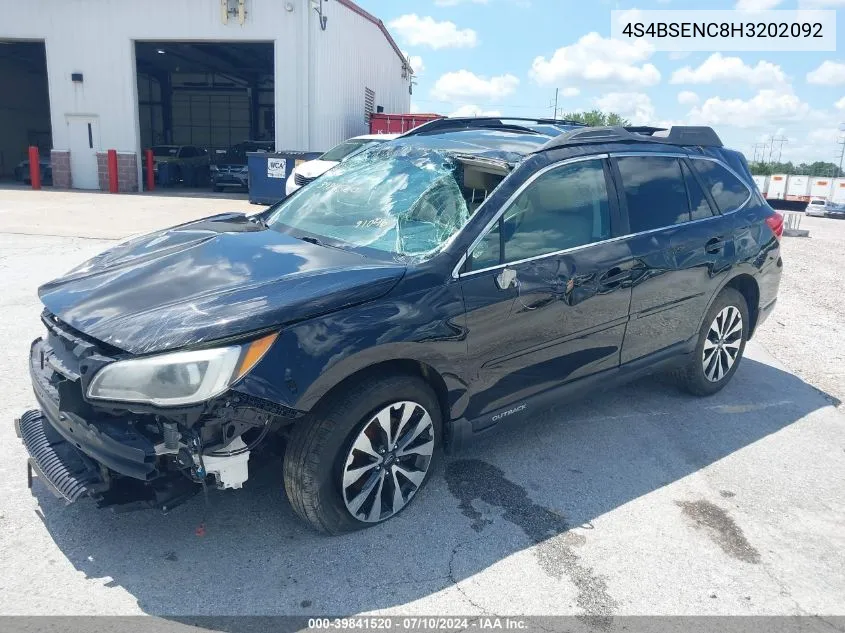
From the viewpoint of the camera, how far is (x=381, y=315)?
9.52 ft

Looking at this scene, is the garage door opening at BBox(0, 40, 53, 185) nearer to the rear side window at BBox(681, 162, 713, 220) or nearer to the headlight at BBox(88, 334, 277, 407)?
the rear side window at BBox(681, 162, 713, 220)

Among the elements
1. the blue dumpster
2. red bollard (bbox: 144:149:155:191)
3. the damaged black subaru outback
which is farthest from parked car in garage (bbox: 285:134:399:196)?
red bollard (bbox: 144:149:155:191)

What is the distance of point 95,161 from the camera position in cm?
2164

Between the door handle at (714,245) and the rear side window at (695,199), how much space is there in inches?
6.9

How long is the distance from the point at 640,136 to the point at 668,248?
31.6 inches

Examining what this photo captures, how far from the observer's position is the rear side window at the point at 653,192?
411 cm

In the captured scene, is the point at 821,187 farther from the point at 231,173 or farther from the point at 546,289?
the point at 546,289

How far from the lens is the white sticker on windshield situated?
17.6m

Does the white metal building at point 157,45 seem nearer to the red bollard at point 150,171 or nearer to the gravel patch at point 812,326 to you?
the red bollard at point 150,171

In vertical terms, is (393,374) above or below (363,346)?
below

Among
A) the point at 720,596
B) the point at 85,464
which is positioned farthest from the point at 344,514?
the point at 720,596

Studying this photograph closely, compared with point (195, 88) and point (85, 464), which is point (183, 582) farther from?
point (195, 88)

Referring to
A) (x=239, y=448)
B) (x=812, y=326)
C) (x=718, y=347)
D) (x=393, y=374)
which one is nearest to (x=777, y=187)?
(x=812, y=326)

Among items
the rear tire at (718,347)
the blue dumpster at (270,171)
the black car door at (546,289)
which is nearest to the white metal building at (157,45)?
the blue dumpster at (270,171)
